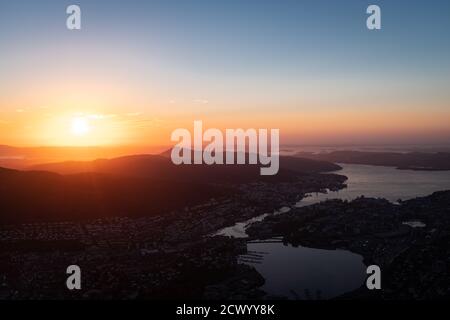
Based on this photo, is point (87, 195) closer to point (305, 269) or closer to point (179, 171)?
point (305, 269)

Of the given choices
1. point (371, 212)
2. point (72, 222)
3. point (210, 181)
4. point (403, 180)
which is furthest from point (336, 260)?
point (403, 180)

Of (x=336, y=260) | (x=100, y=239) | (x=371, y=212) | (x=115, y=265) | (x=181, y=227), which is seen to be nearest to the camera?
(x=115, y=265)

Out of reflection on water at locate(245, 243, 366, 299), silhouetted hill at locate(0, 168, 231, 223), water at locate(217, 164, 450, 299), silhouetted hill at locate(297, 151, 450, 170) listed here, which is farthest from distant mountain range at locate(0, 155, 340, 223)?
silhouetted hill at locate(297, 151, 450, 170)

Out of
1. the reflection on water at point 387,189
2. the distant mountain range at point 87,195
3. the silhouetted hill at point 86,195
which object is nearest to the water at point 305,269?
the silhouetted hill at point 86,195

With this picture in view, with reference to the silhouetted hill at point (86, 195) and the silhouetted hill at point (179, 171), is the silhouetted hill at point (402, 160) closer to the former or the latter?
the silhouetted hill at point (179, 171)

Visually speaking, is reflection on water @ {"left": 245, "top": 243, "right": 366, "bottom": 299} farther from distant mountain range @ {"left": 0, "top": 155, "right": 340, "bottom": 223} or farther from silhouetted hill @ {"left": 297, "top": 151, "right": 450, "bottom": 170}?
silhouetted hill @ {"left": 297, "top": 151, "right": 450, "bottom": 170}
